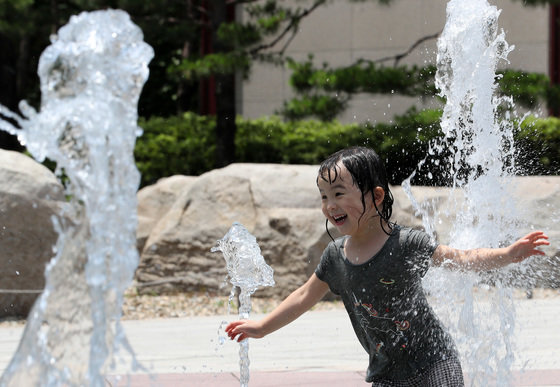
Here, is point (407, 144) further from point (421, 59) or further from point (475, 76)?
point (475, 76)

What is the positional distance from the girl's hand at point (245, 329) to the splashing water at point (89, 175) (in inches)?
18.8

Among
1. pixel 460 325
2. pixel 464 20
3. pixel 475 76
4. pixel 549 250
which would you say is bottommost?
pixel 549 250

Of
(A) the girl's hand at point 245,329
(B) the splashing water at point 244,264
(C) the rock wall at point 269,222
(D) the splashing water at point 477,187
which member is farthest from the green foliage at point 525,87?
(A) the girl's hand at point 245,329

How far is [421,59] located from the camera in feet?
36.3

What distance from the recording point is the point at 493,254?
2.45 meters

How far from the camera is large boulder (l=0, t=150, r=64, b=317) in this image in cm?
588

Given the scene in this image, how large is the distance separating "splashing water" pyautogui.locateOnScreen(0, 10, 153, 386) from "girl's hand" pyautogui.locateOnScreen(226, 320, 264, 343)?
478mm

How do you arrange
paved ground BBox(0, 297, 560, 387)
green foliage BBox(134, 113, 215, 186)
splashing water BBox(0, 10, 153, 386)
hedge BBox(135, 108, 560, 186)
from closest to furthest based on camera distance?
splashing water BBox(0, 10, 153, 386) → paved ground BBox(0, 297, 560, 387) → hedge BBox(135, 108, 560, 186) → green foliage BBox(134, 113, 215, 186)

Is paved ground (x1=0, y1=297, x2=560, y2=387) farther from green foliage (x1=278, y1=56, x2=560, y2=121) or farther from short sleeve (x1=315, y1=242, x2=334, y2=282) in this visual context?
green foliage (x1=278, y1=56, x2=560, y2=121)

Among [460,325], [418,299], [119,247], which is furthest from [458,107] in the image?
[119,247]

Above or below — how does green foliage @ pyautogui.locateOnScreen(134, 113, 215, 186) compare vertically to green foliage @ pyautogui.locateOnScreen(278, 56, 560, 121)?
below

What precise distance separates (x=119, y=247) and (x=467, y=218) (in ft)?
8.00

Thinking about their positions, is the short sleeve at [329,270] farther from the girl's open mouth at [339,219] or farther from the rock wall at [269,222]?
the rock wall at [269,222]

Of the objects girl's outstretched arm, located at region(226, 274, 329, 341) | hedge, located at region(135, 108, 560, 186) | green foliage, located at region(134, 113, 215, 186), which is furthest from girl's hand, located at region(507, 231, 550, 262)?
green foliage, located at region(134, 113, 215, 186)
